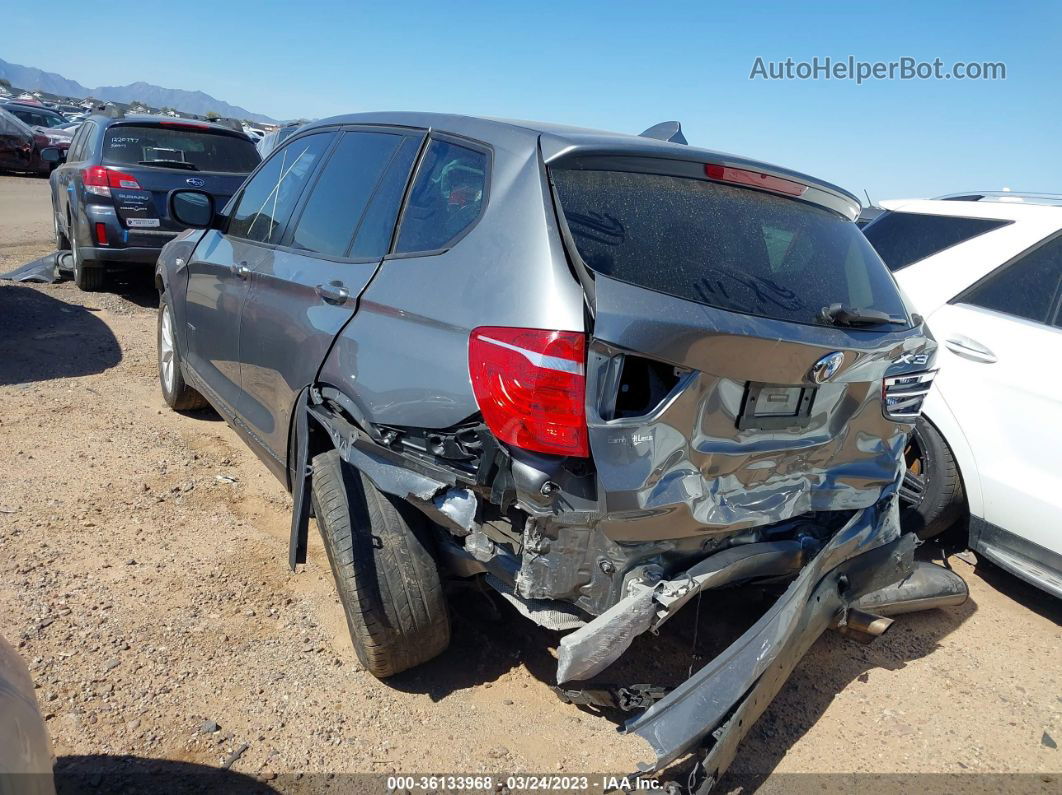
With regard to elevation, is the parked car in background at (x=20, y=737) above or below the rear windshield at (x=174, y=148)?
below

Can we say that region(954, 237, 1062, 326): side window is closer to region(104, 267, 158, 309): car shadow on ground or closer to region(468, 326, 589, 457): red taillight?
region(468, 326, 589, 457): red taillight

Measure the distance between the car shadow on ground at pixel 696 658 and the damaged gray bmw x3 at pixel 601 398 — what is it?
0.27 metres

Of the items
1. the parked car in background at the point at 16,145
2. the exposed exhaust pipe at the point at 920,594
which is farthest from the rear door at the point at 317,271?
the parked car in background at the point at 16,145

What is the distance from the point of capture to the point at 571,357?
2072 millimetres


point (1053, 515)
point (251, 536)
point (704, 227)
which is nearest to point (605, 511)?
point (704, 227)

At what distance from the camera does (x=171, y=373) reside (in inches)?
195

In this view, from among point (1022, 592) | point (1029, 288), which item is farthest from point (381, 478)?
point (1022, 592)

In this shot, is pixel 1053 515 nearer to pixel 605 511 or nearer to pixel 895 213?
pixel 895 213

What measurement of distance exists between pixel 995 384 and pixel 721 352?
226 cm

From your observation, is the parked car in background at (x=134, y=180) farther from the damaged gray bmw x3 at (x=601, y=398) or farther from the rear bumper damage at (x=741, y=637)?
the rear bumper damage at (x=741, y=637)

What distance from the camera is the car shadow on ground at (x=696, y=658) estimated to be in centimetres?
278

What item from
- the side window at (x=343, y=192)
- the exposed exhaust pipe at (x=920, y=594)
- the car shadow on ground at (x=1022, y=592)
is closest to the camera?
the side window at (x=343, y=192)

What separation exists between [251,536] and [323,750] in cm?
145

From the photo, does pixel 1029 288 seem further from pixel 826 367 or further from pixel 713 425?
pixel 713 425
